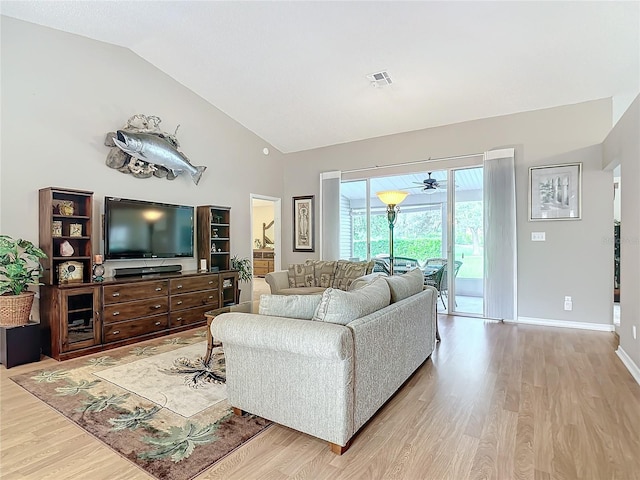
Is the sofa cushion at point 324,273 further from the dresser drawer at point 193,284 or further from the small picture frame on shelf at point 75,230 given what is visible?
the small picture frame on shelf at point 75,230

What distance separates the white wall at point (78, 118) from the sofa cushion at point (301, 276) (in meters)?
1.55

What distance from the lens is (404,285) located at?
117 inches

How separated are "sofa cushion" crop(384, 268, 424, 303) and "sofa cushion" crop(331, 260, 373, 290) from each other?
1607 mm

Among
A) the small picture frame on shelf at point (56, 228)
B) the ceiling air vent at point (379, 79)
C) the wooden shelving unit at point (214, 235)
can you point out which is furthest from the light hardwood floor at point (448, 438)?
the ceiling air vent at point (379, 79)

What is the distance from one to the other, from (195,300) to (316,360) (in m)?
3.33

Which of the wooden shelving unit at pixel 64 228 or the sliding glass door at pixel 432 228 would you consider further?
the sliding glass door at pixel 432 228

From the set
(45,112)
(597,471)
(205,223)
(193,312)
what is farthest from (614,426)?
(45,112)

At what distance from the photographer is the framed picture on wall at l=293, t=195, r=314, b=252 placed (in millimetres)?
6863

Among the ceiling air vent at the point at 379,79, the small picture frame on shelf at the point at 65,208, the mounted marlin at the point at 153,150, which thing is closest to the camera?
the small picture frame on shelf at the point at 65,208

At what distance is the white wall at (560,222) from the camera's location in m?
4.51

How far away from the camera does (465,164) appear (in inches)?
213

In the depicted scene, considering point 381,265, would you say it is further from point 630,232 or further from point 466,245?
point 630,232

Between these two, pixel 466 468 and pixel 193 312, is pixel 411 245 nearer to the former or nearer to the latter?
pixel 193 312

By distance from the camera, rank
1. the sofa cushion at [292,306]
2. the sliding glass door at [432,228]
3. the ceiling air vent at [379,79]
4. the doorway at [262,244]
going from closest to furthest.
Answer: the sofa cushion at [292,306]
the ceiling air vent at [379,79]
the sliding glass door at [432,228]
the doorway at [262,244]
